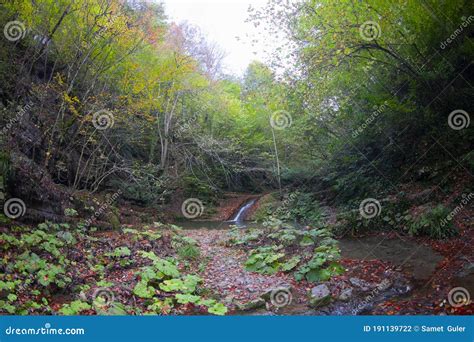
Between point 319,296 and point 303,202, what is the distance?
34.2 feet

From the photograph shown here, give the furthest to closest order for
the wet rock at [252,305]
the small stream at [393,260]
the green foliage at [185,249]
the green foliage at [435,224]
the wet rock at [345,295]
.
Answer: the green foliage at [185,249], the green foliage at [435,224], the wet rock at [345,295], the small stream at [393,260], the wet rock at [252,305]

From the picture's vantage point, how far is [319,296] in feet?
18.7

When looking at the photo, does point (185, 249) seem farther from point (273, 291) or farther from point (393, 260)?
point (393, 260)

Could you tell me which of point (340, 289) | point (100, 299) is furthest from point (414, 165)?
point (100, 299)

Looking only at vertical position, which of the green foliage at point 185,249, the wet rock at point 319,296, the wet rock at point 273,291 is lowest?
the green foliage at point 185,249

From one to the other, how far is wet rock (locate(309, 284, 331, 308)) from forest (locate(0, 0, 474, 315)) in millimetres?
30

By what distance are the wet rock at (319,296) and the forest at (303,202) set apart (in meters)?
0.03

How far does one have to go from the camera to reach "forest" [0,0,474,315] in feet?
18.0

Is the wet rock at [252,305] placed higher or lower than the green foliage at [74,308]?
higher

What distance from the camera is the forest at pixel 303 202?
5.49m

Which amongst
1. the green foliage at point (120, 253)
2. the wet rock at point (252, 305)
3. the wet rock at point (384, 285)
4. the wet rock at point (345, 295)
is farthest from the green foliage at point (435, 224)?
the green foliage at point (120, 253)

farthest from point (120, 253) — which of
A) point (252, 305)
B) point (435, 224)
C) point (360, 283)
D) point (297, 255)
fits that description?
point (435, 224)

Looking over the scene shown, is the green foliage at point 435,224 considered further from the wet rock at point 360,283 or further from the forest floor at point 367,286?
the wet rock at point 360,283

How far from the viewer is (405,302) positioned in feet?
17.1
